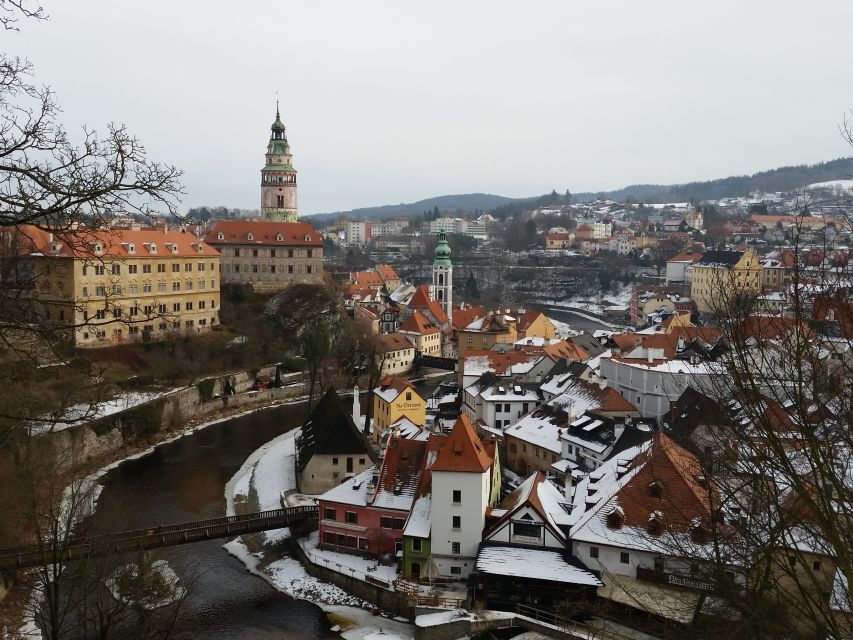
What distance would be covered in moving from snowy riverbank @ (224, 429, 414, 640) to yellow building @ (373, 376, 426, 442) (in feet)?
12.1

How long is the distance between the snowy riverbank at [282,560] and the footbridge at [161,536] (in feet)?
2.76

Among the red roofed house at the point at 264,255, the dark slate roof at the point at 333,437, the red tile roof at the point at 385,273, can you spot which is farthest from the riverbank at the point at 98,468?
the red tile roof at the point at 385,273

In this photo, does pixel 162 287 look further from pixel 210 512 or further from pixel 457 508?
pixel 457 508

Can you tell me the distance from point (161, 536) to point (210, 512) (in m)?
4.34

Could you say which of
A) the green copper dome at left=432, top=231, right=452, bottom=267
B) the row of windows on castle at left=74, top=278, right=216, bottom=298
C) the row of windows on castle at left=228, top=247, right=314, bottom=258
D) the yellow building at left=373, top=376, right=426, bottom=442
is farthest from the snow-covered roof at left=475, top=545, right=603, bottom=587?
the green copper dome at left=432, top=231, right=452, bottom=267

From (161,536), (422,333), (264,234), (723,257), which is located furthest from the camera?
(723,257)

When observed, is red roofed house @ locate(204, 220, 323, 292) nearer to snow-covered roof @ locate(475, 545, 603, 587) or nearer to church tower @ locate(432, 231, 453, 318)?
church tower @ locate(432, 231, 453, 318)

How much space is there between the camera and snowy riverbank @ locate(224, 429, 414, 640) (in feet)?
54.5

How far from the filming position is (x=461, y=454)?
18.4 meters

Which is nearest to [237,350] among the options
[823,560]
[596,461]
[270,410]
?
[270,410]

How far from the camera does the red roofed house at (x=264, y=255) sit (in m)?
48.5

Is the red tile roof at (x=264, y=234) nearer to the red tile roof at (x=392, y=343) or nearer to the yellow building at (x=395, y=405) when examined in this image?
the red tile roof at (x=392, y=343)

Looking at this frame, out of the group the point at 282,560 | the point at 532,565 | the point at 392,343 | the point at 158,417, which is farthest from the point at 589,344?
the point at 532,565

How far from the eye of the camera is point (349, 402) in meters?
39.2
